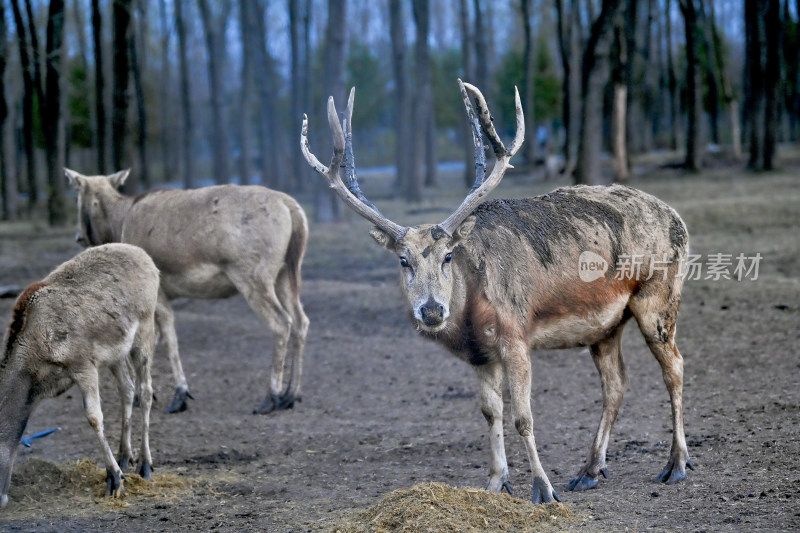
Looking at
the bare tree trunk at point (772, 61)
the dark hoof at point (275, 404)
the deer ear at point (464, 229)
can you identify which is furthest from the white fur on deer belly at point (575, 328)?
the bare tree trunk at point (772, 61)

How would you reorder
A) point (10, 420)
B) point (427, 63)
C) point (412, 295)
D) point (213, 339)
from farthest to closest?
point (427, 63) → point (213, 339) → point (10, 420) → point (412, 295)

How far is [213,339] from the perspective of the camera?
41.8 feet

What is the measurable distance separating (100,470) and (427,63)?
22.7m

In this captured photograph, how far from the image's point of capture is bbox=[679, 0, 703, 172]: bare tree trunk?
26.5 meters

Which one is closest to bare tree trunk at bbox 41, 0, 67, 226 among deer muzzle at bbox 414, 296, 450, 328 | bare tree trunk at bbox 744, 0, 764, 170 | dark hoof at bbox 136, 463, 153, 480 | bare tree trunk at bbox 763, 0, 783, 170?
dark hoof at bbox 136, 463, 153, 480

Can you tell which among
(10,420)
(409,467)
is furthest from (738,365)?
(10,420)

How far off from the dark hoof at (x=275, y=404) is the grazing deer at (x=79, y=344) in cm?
203

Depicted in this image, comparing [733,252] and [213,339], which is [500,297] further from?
[733,252]

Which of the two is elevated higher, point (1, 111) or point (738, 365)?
point (1, 111)

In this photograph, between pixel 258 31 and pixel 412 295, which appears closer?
pixel 412 295

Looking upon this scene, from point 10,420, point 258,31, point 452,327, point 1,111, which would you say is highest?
point 258,31

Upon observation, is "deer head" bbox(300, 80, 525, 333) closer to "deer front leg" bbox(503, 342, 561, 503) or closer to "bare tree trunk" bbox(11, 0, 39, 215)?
"deer front leg" bbox(503, 342, 561, 503)

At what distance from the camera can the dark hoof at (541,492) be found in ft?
20.5

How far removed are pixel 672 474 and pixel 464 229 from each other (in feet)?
7.77
